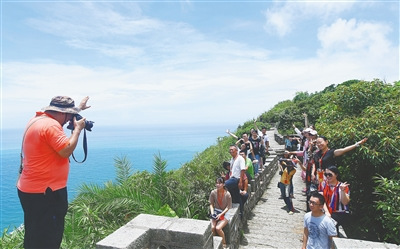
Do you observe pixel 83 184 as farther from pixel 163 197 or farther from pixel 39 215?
pixel 39 215

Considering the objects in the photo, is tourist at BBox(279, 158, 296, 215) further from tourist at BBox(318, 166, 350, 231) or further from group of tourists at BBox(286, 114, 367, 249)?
tourist at BBox(318, 166, 350, 231)

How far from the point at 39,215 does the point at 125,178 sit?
13.8 feet

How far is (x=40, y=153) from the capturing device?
8.11 ft

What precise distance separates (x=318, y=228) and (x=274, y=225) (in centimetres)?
316

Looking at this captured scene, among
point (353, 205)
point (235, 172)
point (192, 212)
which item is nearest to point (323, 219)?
point (235, 172)

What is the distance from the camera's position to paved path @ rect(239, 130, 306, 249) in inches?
224

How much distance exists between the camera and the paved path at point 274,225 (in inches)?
224

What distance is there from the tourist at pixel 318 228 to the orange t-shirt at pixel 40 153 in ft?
11.1

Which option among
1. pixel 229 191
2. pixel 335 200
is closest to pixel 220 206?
pixel 229 191

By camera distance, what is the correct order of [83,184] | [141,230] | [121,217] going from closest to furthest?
[141,230], [121,217], [83,184]

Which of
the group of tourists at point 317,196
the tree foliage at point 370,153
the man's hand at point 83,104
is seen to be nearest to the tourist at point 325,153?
the group of tourists at point 317,196

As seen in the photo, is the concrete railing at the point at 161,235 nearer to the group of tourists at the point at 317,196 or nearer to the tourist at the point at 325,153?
the group of tourists at the point at 317,196

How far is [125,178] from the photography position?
22.0ft

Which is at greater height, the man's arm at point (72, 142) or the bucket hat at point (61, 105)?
the bucket hat at point (61, 105)
